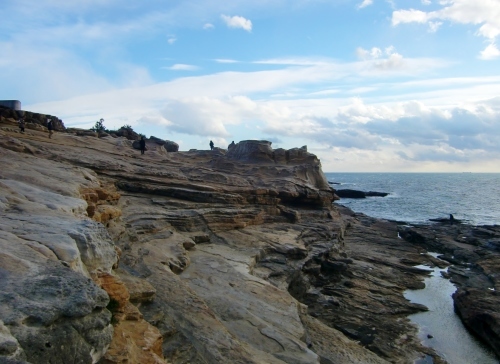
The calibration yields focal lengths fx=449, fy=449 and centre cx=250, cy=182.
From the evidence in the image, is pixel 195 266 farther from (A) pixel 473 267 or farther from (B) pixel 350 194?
(B) pixel 350 194

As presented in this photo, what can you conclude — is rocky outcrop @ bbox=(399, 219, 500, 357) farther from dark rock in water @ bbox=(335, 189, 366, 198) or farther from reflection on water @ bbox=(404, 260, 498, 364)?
dark rock in water @ bbox=(335, 189, 366, 198)

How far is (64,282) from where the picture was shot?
7.32 m

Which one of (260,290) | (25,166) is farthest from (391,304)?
(25,166)

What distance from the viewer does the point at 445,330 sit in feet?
71.6

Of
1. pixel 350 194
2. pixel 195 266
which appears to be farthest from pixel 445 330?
pixel 350 194

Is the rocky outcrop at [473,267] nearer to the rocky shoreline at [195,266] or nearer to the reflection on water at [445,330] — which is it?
the rocky shoreline at [195,266]

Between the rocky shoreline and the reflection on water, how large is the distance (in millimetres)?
576

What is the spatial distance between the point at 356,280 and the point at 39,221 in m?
20.9

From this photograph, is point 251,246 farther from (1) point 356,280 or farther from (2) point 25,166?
(2) point 25,166

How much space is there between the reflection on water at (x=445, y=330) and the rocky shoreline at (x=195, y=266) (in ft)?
1.89

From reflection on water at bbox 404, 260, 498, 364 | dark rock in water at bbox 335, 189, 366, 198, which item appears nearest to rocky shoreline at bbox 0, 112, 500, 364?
reflection on water at bbox 404, 260, 498, 364

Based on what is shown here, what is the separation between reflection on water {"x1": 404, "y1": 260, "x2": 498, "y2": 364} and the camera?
19.3 metres

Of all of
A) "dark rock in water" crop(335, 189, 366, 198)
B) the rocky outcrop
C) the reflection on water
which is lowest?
the reflection on water

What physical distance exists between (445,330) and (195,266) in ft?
41.7
